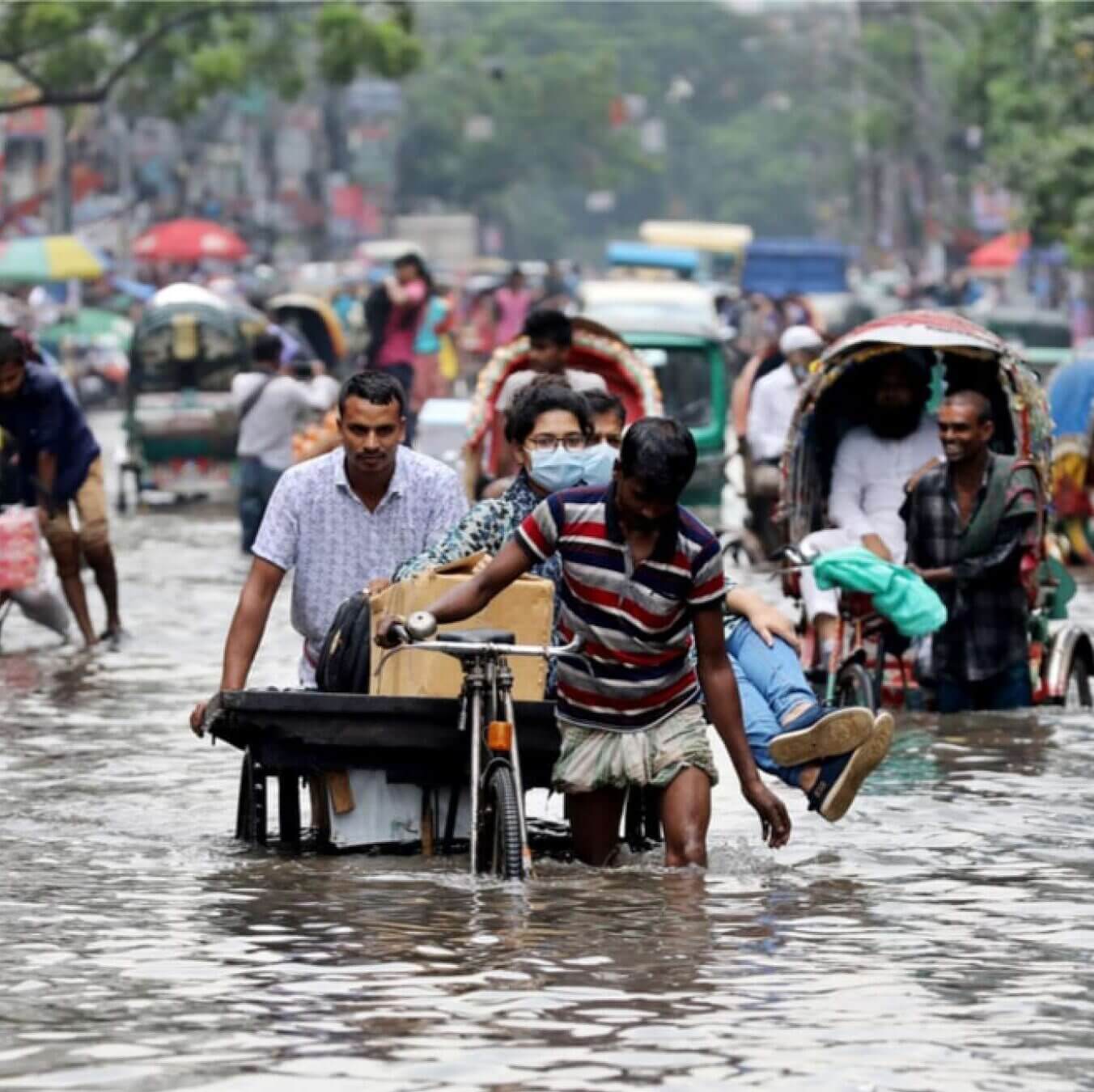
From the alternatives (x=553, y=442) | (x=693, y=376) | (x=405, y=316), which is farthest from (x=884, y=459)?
(x=405, y=316)

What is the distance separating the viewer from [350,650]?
32.3 ft

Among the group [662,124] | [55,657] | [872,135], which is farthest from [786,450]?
[662,124]

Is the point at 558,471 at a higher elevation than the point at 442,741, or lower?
higher

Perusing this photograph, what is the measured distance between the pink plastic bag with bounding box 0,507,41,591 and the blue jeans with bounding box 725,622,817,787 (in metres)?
6.82

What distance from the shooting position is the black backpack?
9812mm

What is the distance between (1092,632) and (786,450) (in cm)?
325

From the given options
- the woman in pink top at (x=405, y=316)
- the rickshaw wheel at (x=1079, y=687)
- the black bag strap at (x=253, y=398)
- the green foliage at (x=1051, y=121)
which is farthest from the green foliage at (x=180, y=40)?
the rickshaw wheel at (x=1079, y=687)

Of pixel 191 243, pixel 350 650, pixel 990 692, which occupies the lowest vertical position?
pixel 990 692

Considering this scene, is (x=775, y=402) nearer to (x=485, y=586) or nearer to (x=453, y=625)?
(x=453, y=625)

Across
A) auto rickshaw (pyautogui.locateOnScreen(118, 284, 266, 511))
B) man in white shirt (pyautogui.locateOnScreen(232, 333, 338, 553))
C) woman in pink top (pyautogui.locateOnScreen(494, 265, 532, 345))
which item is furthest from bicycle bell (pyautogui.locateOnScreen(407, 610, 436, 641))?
woman in pink top (pyautogui.locateOnScreen(494, 265, 532, 345))

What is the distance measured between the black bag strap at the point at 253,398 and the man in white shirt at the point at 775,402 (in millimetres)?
3166

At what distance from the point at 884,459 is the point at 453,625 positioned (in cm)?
535

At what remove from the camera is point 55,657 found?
16828 millimetres

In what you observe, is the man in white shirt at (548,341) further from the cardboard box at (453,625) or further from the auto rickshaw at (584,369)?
the cardboard box at (453,625)
